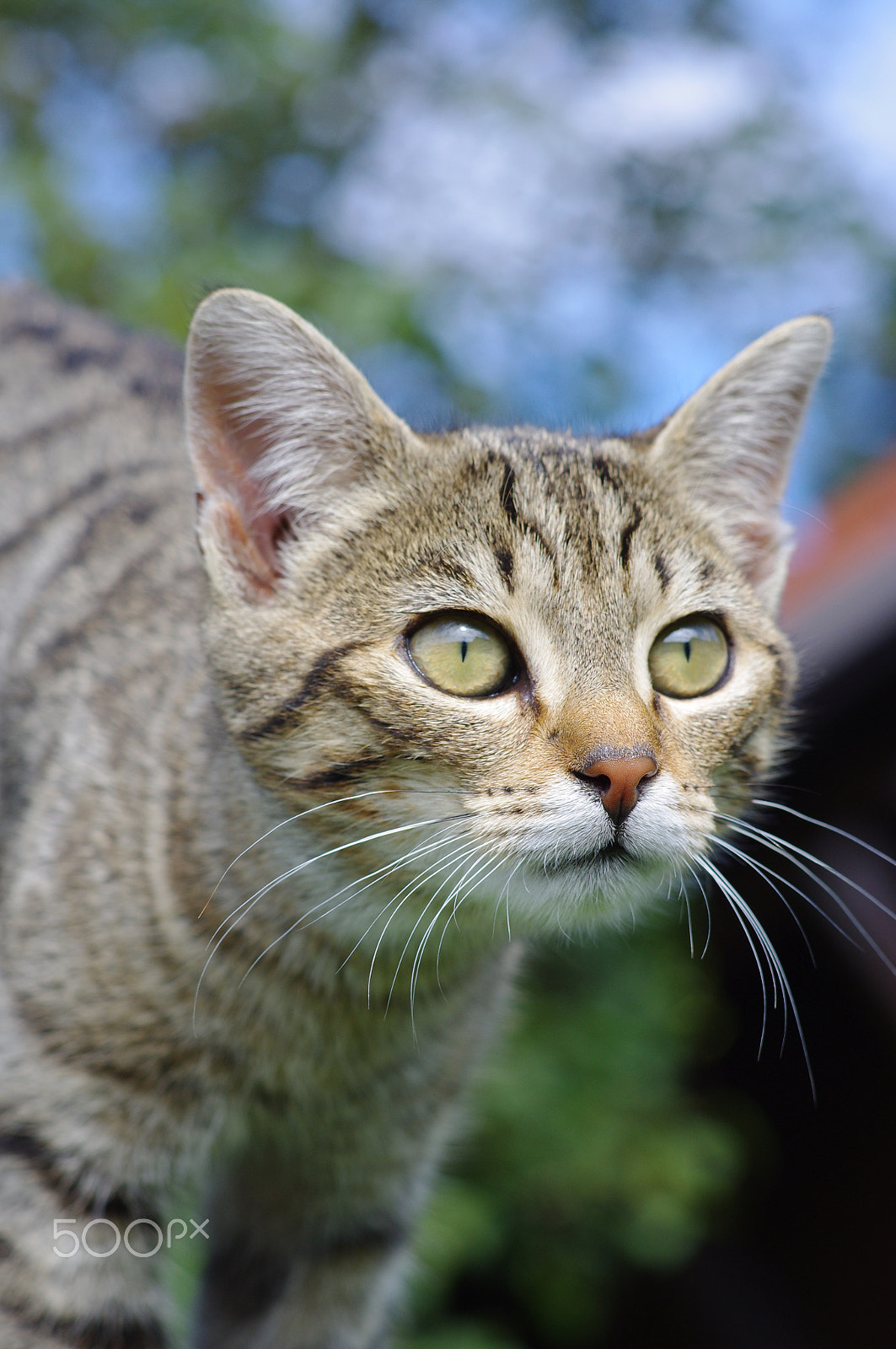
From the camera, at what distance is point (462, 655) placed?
1.78 m

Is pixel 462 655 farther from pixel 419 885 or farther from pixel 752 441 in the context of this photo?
pixel 752 441

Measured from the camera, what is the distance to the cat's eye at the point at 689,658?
1.89 meters

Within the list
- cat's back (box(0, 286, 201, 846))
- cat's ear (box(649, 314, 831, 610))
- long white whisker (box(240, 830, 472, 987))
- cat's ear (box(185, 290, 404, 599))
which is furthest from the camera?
cat's back (box(0, 286, 201, 846))

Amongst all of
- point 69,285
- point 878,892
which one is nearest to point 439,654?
point 878,892

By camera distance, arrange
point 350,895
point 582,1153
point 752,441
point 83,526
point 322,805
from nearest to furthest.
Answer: point 322,805, point 350,895, point 752,441, point 83,526, point 582,1153

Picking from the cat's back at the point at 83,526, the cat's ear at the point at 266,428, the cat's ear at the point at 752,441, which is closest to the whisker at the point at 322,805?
the cat's ear at the point at 266,428

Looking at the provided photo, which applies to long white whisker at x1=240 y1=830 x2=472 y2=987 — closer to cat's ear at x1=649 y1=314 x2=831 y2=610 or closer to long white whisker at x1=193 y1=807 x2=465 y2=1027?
long white whisker at x1=193 y1=807 x2=465 y2=1027

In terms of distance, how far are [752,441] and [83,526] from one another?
5.02 ft

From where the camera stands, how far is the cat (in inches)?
68.1

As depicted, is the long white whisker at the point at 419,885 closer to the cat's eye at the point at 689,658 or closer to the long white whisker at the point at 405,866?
the long white whisker at the point at 405,866

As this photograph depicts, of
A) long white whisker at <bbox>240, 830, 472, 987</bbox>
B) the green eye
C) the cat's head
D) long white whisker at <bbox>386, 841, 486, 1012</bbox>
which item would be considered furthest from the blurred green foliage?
the green eye

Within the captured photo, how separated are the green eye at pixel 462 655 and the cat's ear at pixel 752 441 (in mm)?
562

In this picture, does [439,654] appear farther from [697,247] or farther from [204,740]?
[697,247]

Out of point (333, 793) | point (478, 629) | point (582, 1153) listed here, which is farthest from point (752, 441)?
point (582, 1153)
